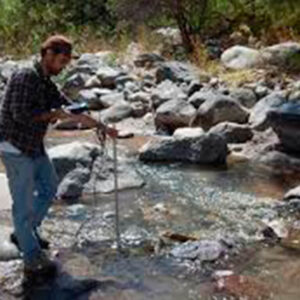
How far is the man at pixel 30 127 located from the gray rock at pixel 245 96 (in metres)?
7.26

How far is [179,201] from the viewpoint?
332 inches

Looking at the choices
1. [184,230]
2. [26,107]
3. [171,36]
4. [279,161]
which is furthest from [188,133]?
[171,36]

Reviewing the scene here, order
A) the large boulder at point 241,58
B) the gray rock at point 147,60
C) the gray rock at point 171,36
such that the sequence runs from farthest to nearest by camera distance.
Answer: the gray rock at point 171,36
the gray rock at point 147,60
the large boulder at point 241,58

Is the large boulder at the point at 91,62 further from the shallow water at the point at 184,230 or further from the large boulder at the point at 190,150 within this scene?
the shallow water at the point at 184,230

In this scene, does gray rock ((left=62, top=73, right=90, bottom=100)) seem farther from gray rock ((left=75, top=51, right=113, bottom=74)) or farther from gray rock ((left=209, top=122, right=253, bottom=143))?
gray rock ((left=209, top=122, right=253, bottom=143))

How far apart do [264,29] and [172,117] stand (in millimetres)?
6799

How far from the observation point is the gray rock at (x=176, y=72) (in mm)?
14857

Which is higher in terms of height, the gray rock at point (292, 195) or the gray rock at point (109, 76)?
the gray rock at point (109, 76)

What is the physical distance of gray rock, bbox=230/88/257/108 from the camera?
13.0 meters

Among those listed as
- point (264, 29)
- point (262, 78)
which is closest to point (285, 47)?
point (262, 78)

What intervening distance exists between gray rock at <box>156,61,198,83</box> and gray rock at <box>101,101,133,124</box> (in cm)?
149

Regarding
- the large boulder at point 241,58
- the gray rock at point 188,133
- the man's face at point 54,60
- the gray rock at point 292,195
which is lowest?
the gray rock at point 292,195

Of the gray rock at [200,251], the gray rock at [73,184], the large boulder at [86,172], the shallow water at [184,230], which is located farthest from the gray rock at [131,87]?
the gray rock at [200,251]

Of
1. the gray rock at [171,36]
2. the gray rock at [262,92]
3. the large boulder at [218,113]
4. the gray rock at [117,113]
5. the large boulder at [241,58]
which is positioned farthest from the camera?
the gray rock at [171,36]
